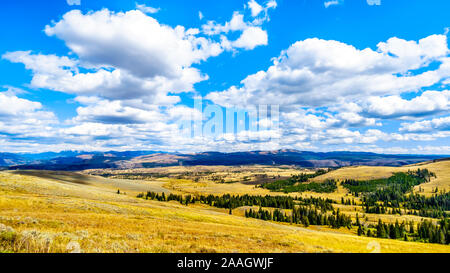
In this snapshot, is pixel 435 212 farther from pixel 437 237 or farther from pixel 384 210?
pixel 437 237

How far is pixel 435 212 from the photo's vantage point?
7042 inches
